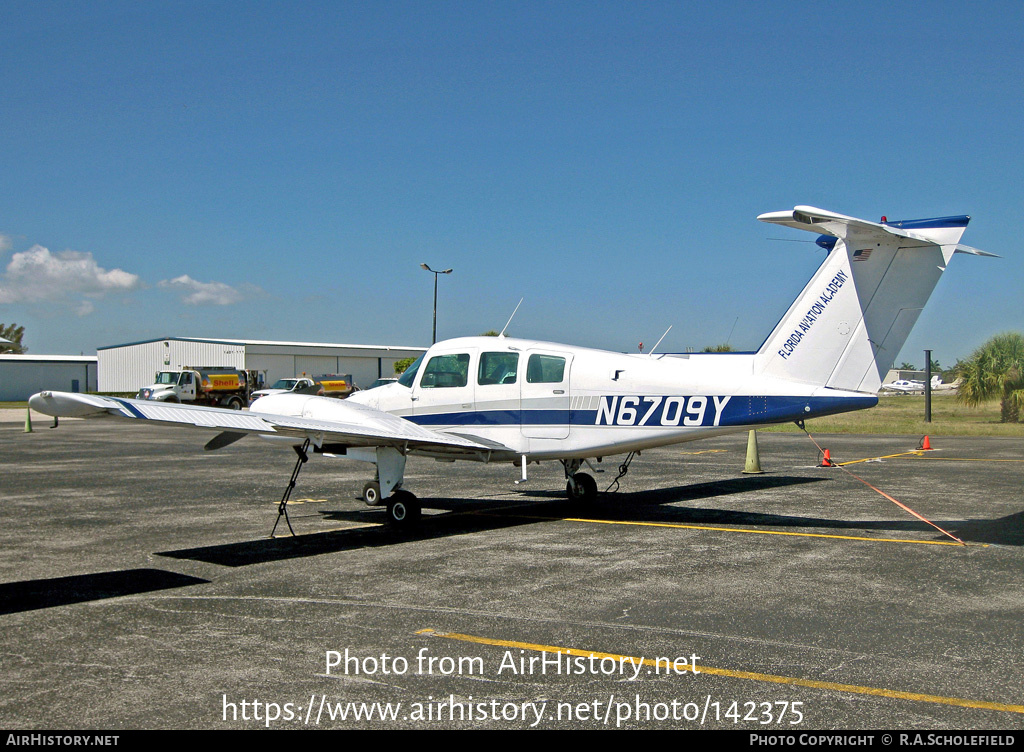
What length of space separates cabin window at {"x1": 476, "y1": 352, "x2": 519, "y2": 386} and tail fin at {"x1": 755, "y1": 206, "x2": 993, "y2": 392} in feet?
11.3

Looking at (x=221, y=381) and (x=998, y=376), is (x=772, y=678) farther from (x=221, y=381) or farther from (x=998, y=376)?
(x=221, y=381)

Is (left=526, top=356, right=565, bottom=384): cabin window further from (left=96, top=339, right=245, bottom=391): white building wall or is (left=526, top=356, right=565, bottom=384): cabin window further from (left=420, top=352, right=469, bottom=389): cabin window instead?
(left=96, top=339, right=245, bottom=391): white building wall

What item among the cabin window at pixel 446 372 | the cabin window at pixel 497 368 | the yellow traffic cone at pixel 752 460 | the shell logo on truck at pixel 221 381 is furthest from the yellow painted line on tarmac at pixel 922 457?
the shell logo on truck at pixel 221 381

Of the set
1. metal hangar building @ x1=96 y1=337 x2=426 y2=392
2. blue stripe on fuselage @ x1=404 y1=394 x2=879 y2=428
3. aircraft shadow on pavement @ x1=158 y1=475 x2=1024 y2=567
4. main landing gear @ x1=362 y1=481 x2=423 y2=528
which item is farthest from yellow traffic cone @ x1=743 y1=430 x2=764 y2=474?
metal hangar building @ x1=96 y1=337 x2=426 y2=392

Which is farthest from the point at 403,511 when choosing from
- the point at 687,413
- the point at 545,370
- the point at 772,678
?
the point at 772,678

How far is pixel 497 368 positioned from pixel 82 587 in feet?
19.8

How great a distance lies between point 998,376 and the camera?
3694 centimetres

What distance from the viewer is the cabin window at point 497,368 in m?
11.8

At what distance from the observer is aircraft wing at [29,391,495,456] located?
7.96 m

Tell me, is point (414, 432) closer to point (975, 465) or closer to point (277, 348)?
point (975, 465)

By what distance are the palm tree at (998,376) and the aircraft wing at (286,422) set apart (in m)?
33.8

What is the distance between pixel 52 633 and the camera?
639cm

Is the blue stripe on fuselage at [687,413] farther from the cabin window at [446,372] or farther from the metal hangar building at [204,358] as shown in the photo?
the metal hangar building at [204,358]
